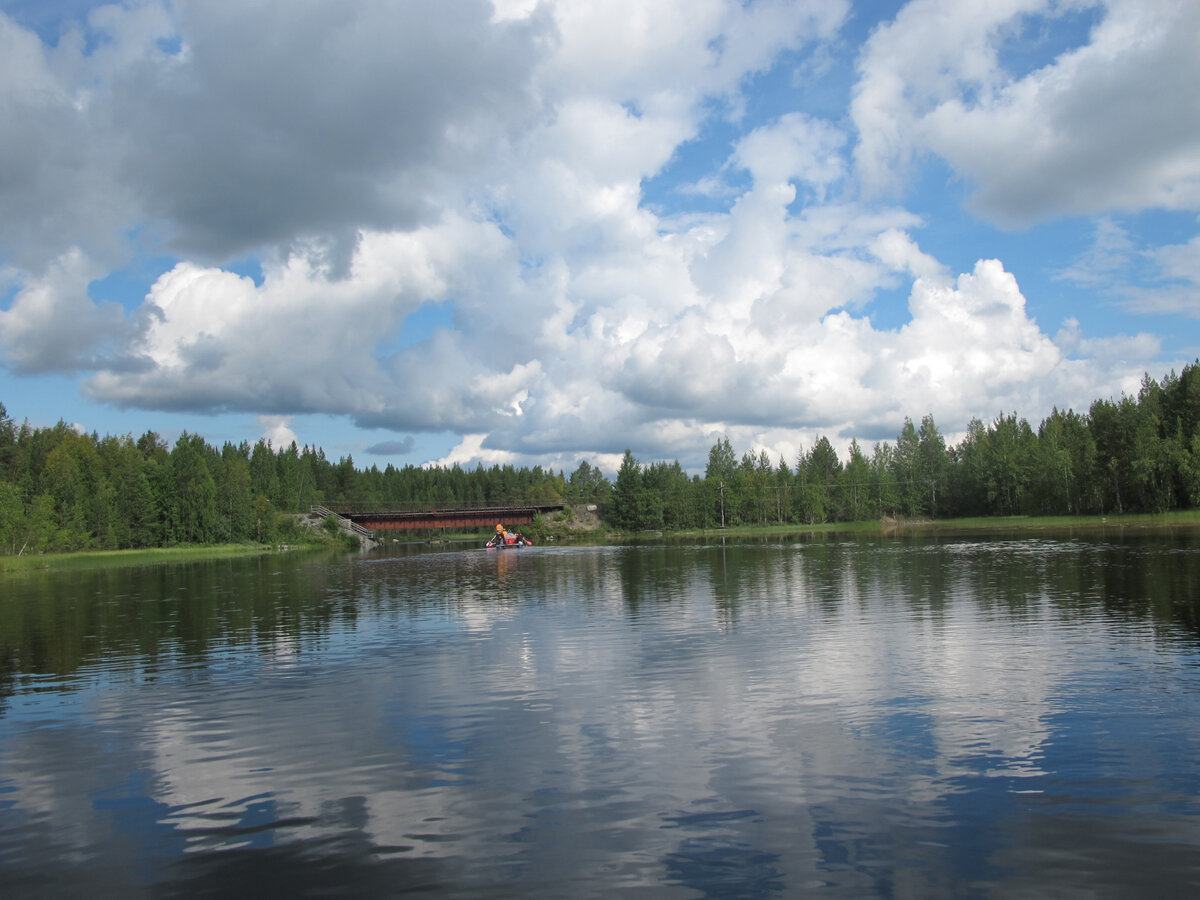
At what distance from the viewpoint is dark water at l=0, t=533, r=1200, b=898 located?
436 inches

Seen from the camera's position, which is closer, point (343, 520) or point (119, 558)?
point (119, 558)

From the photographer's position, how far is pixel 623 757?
15.9m

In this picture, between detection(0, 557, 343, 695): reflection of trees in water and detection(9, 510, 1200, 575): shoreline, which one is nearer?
detection(0, 557, 343, 695): reflection of trees in water

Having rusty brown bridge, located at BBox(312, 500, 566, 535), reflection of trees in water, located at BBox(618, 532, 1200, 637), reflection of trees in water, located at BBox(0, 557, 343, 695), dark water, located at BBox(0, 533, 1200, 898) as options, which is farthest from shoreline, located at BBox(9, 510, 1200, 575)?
dark water, located at BBox(0, 533, 1200, 898)

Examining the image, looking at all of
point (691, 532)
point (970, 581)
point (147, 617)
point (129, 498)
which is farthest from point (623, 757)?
point (691, 532)

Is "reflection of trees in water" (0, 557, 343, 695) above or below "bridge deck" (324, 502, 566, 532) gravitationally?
below

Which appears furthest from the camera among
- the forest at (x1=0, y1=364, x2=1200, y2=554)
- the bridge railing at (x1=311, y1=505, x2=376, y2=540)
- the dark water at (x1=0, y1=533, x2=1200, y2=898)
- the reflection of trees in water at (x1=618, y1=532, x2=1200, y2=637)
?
the bridge railing at (x1=311, y1=505, x2=376, y2=540)

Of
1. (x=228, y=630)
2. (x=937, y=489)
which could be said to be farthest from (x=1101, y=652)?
(x=937, y=489)

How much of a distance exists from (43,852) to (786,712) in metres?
15.1

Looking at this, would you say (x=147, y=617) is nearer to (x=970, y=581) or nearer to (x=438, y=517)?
(x=970, y=581)

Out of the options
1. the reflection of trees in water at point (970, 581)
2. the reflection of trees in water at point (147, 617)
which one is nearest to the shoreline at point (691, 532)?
the reflection of trees in water at point (147, 617)

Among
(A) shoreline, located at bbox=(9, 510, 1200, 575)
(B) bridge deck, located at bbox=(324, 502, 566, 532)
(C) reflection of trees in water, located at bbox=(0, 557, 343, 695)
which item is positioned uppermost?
(B) bridge deck, located at bbox=(324, 502, 566, 532)

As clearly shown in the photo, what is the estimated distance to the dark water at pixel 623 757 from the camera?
11078 mm

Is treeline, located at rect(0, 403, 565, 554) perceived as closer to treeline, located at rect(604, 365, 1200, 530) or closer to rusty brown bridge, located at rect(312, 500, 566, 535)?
rusty brown bridge, located at rect(312, 500, 566, 535)
